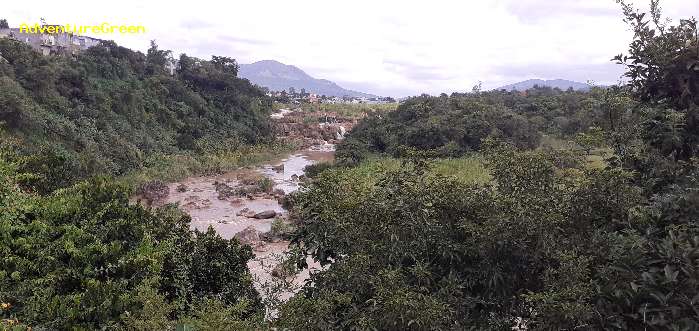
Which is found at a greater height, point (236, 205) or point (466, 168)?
point (466, 168)

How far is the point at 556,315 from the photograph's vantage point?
10.5 feet

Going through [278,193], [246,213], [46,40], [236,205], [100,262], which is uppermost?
[46,40]

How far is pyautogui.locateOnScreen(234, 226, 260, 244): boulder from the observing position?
15.0 metres

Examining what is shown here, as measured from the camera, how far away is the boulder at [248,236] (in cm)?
1499

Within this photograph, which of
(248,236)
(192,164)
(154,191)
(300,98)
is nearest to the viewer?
(248,236)

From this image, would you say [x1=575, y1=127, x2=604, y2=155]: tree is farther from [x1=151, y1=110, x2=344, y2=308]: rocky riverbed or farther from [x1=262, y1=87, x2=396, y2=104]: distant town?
[x1=262, y1=87, x2=396, y2=104]: distant town

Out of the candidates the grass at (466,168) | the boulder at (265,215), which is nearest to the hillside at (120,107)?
the boulder at (265,215)

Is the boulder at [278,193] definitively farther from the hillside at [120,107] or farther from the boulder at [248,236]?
the hillside at [120,107]

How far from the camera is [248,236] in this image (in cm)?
1527

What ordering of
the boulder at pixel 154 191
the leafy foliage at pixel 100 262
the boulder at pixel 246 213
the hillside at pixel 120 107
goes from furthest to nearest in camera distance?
the boulder at pixel 154 191 < the hillside at pixel 120 107 < the boulder at pixel 246 213 < the leafy foliage at pixel 100 262

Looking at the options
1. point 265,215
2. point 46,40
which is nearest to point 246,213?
point 265,215

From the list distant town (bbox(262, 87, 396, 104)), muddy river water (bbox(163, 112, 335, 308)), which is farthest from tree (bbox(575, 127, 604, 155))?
distant town (bbox(262, 87, 396, 104))

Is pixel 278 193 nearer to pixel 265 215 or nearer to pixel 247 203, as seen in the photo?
pixel 247 203

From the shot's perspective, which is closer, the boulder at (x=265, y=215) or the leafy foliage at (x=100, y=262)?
the leafy foliage at (x=100, y=262)
